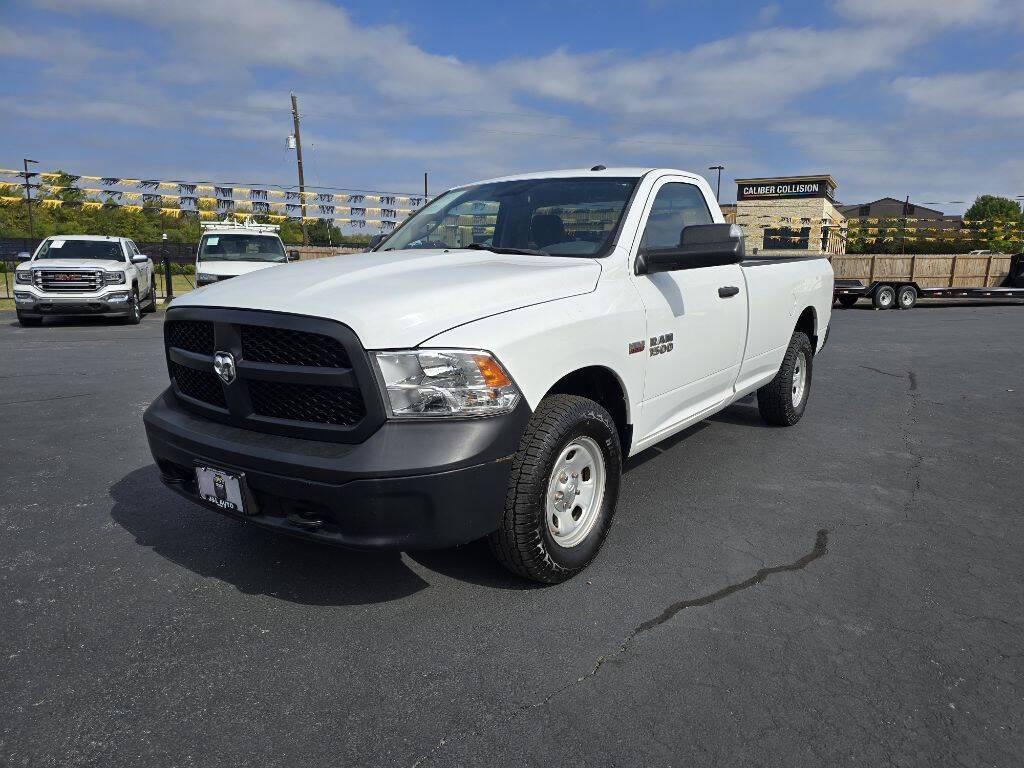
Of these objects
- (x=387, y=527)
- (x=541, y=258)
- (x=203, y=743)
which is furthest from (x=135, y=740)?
(x=541, y=258)

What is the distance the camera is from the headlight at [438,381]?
2.57 meters

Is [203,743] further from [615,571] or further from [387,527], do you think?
→ [615,571]

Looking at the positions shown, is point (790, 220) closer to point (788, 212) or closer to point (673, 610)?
point (788, 212)

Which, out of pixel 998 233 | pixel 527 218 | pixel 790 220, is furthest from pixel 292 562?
pixel 998 233

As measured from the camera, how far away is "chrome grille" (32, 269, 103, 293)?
13539 mm

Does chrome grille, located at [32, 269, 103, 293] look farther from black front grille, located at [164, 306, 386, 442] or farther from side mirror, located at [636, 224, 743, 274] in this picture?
side mirror, located at [636, 224, 743, 274]

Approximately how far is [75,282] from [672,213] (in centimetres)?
1325

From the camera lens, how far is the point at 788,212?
40.2 meters

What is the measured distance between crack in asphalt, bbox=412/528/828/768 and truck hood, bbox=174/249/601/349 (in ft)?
4.25

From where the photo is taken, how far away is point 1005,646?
2.71 metres

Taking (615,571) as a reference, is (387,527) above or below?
above

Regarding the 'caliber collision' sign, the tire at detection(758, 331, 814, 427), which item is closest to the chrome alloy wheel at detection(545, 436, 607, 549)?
the tire at detection(758, 331, 814, 427)

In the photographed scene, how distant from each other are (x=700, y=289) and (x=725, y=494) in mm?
1261

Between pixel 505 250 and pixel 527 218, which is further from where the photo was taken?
pixel 527 218
